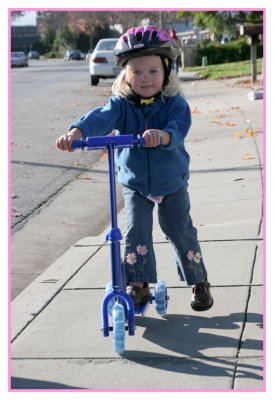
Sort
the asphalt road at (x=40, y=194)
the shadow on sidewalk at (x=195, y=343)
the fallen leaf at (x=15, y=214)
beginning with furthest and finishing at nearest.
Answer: the fallen leaf at (x=15, y=214), the asphalt road at (x=40, y=194), the shadow on sidewalk at (x=195, y=343)

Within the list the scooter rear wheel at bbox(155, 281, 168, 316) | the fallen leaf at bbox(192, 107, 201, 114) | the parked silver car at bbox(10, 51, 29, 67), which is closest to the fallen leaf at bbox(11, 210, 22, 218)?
the scooter rear wheel at bbox(155, 281, 168, 316)

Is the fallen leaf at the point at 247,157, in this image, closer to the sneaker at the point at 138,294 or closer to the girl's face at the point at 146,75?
the sneaker at the point at 138,294

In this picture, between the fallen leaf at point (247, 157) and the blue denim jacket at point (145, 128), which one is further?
the fallen leaf at point (247, 157)

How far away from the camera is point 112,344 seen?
425 cm

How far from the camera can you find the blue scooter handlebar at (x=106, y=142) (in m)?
4.07

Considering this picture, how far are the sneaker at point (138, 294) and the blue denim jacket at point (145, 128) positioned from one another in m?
0.54

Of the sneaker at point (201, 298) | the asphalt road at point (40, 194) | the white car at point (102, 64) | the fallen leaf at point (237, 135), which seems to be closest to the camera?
the sneaker at point (201, 298)

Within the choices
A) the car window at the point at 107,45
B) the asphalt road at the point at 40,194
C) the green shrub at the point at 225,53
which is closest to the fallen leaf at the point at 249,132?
the asphalt road at the point at 40,194

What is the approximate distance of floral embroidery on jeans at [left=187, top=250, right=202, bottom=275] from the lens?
4.69 metres

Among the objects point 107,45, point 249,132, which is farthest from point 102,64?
point 249,132

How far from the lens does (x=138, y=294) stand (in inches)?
182

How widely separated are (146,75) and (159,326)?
4.42 ft

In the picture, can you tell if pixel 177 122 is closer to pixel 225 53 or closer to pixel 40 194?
pixel 40 194

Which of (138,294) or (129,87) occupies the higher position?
(129,87)
